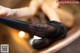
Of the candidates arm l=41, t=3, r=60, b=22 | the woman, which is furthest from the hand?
arm l=41, t=3, r=60, b=22

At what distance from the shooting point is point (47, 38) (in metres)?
1.55

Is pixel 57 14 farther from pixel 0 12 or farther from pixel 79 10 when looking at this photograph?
pixel 0 12

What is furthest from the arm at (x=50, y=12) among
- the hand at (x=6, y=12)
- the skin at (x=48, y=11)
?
the hand at (x=6, y=12)

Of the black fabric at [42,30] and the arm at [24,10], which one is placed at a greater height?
the arm at [24,10]

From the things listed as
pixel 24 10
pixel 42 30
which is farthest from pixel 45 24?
pixel 24 10

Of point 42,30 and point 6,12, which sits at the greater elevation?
point 6,12

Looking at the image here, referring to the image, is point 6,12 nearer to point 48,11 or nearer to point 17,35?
point 17,35

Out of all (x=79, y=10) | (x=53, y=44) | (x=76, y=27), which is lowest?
(x=53, y=44)

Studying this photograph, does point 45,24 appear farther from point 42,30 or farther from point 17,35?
point 17,35

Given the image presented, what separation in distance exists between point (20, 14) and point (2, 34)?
0.17m

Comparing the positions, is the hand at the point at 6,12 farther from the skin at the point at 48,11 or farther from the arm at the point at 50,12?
the arm at the point at 50,12

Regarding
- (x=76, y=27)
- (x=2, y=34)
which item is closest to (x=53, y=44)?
(x=76, y=27)

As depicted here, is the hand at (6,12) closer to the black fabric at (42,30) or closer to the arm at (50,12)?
the black fabric at (42,30)

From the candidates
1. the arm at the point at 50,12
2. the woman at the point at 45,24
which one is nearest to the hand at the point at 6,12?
the woman at the point at 45,24
